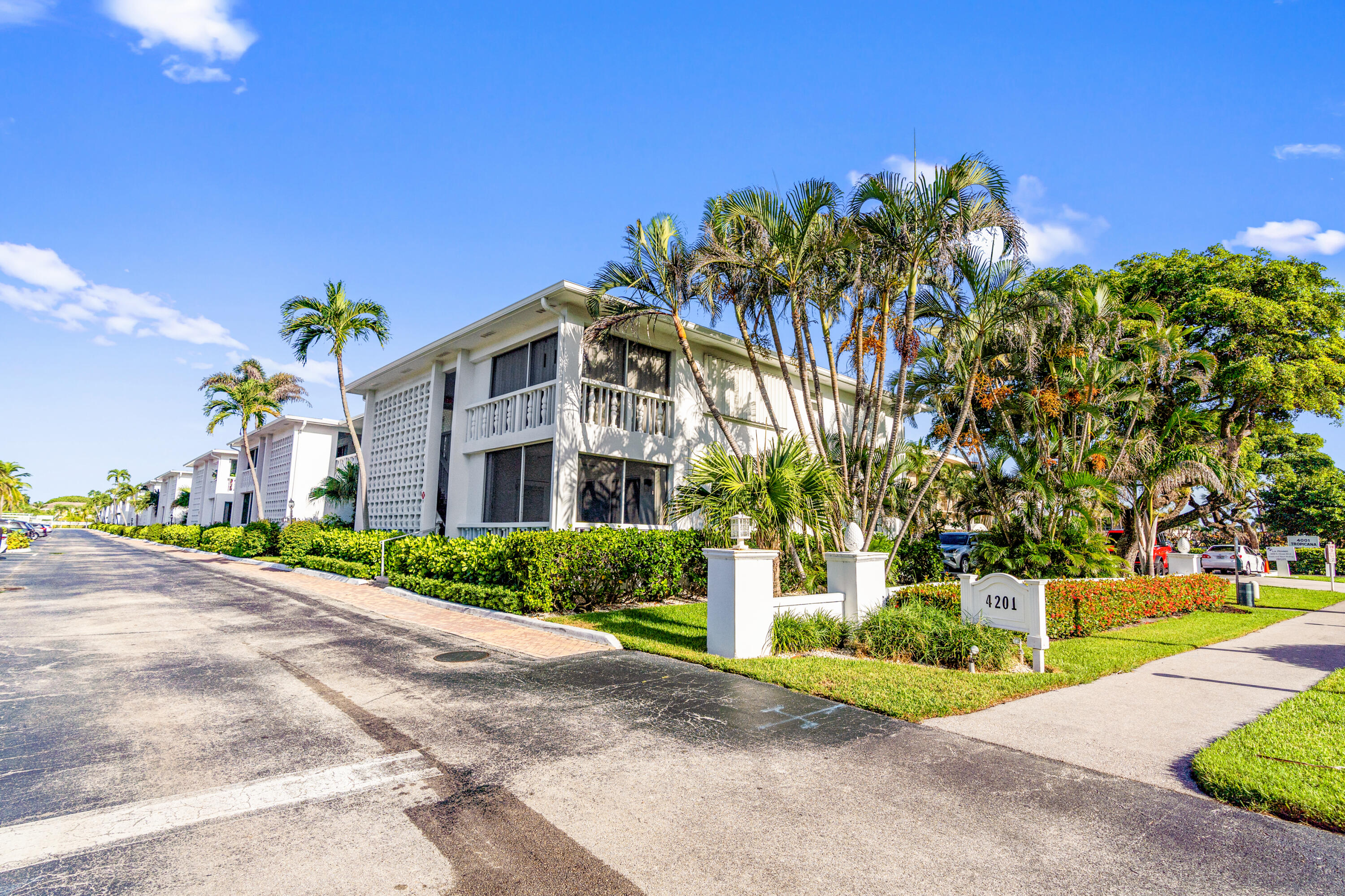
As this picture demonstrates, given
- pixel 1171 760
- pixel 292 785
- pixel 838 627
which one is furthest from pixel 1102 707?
pixel 292 785

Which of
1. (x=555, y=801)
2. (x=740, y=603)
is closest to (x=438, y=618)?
(x=740, y=603)

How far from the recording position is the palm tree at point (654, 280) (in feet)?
41.6

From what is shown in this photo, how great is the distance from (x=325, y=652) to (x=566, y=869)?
6.59 m

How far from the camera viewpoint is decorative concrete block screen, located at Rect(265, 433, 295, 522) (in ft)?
103

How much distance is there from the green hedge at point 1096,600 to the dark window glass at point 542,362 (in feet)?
28.9

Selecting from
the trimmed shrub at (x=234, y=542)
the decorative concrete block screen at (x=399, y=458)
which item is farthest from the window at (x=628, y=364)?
the trimmed shrub at (x=234, y=542)

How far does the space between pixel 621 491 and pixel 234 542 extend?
2389cm

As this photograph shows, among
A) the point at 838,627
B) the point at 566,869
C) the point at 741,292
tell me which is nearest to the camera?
the point at 566,869

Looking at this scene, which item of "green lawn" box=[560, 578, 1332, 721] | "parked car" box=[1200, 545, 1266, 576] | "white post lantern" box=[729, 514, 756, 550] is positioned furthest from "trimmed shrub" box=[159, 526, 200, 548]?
"parked car" box=[1200, 545, 1266, 576]

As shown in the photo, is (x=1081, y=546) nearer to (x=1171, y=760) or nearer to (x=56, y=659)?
(x=1171, y=760)

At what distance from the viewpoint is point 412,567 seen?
15.6m

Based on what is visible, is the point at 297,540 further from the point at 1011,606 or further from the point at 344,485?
the point at 1011,606

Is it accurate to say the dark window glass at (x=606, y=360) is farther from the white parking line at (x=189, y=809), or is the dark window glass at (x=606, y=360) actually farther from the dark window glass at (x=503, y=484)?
the white parking line at (x=189, y=809)

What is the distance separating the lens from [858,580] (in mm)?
9406
